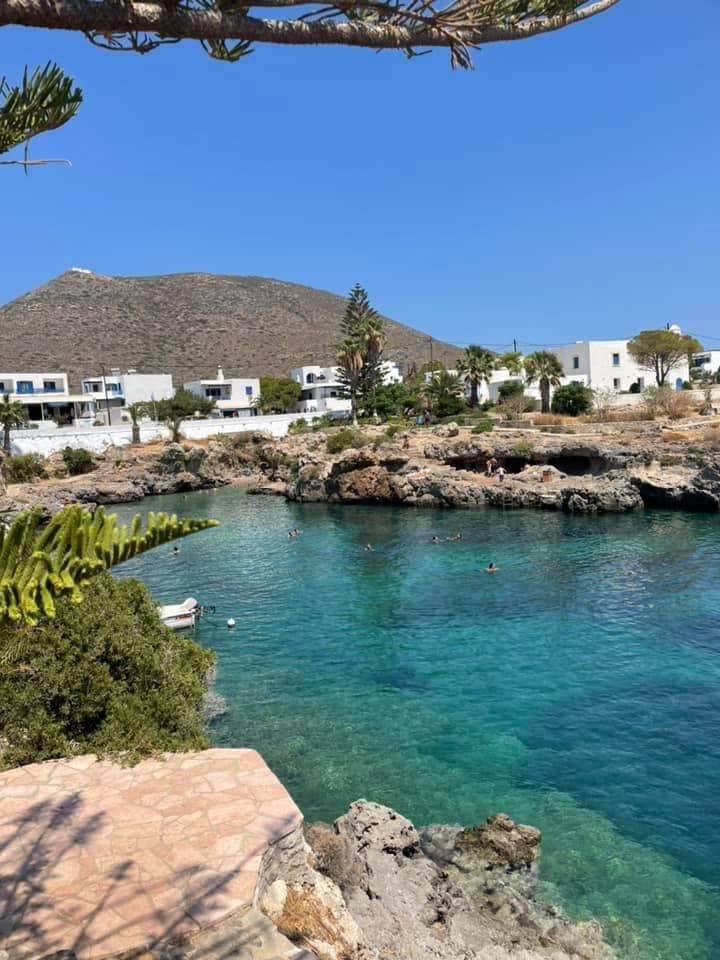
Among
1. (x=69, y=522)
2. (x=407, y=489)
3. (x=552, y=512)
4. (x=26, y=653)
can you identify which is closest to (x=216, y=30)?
(x=69, y=522)

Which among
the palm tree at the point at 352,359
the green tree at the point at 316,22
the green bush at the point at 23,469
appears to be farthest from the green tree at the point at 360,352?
the green tree at the point at 316,22

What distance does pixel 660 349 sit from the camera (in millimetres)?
62031

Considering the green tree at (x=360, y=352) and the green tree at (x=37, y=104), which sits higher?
the green tree at (x=360, y=352)

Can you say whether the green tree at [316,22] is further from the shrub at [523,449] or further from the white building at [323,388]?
the white building at [323,388]

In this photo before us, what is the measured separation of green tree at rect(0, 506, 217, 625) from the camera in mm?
3424

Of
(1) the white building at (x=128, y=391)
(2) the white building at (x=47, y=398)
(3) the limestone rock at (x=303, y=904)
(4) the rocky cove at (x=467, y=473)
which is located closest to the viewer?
(3) the limestone rock at (x=303, y=904)

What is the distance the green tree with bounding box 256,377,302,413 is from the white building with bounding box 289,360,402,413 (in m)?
1.40

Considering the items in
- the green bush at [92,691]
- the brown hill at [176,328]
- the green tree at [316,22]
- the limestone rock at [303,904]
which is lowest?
the limestone rock at [303,904]

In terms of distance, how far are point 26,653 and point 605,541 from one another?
25.0 metres

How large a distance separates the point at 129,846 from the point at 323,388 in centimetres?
8151

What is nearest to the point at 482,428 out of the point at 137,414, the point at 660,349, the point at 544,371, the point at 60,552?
the point at 544,371

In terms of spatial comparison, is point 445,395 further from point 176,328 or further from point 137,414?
point 176,328

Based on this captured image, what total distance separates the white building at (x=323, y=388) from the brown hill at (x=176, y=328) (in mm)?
20294

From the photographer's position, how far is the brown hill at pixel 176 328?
108m
